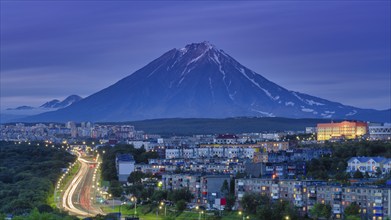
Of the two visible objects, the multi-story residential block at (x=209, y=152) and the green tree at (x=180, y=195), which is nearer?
the green tree at (x=180, y=195)

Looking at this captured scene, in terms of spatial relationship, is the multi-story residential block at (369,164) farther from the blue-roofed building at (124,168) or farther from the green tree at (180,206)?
the blue-roofed building at (124,168)

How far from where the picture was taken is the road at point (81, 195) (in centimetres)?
4275

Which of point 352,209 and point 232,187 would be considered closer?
point 352,209

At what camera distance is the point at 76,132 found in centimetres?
16562

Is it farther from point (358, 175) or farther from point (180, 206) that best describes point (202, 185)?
point (358, 175)

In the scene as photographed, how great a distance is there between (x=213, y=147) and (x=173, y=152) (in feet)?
15.7

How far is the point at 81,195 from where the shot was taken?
5138 cm

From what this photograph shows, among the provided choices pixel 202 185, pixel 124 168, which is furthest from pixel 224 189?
pixel 124 168

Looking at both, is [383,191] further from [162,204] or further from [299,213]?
[162,204]

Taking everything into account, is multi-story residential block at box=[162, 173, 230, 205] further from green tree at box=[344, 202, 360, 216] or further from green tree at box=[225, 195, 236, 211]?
green tree at box=[344, 202, 360, 216]

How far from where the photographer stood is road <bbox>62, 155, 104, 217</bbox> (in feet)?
140

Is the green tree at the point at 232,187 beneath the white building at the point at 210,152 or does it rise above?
beneath

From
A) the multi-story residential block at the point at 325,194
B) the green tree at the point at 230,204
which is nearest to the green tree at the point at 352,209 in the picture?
the multi-story residential block at the point at 325,194

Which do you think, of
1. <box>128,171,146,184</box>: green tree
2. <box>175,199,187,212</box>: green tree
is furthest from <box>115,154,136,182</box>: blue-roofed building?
<box>175,199,187,212</box>: green tree
